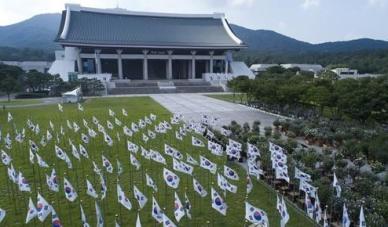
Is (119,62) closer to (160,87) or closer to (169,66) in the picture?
(169,66)

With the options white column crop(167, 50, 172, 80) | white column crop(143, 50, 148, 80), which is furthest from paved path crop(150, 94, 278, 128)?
white column crop(167, 50, 172, 80)

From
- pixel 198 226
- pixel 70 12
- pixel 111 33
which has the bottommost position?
pixel 198 226

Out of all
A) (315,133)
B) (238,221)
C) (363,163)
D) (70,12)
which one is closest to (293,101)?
(315,133)

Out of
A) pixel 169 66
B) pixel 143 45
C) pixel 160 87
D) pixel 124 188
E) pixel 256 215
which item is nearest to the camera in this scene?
pixel 256 215

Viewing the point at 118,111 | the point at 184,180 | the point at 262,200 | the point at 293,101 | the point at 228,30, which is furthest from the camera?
the point at 228,30

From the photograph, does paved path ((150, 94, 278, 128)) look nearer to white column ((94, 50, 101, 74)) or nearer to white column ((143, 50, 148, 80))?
white column ((143, 50, 148, 80))

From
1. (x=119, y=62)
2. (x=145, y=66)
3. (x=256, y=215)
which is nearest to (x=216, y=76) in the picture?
(x=145, y=66)

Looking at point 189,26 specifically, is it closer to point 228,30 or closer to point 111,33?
point 228,30
